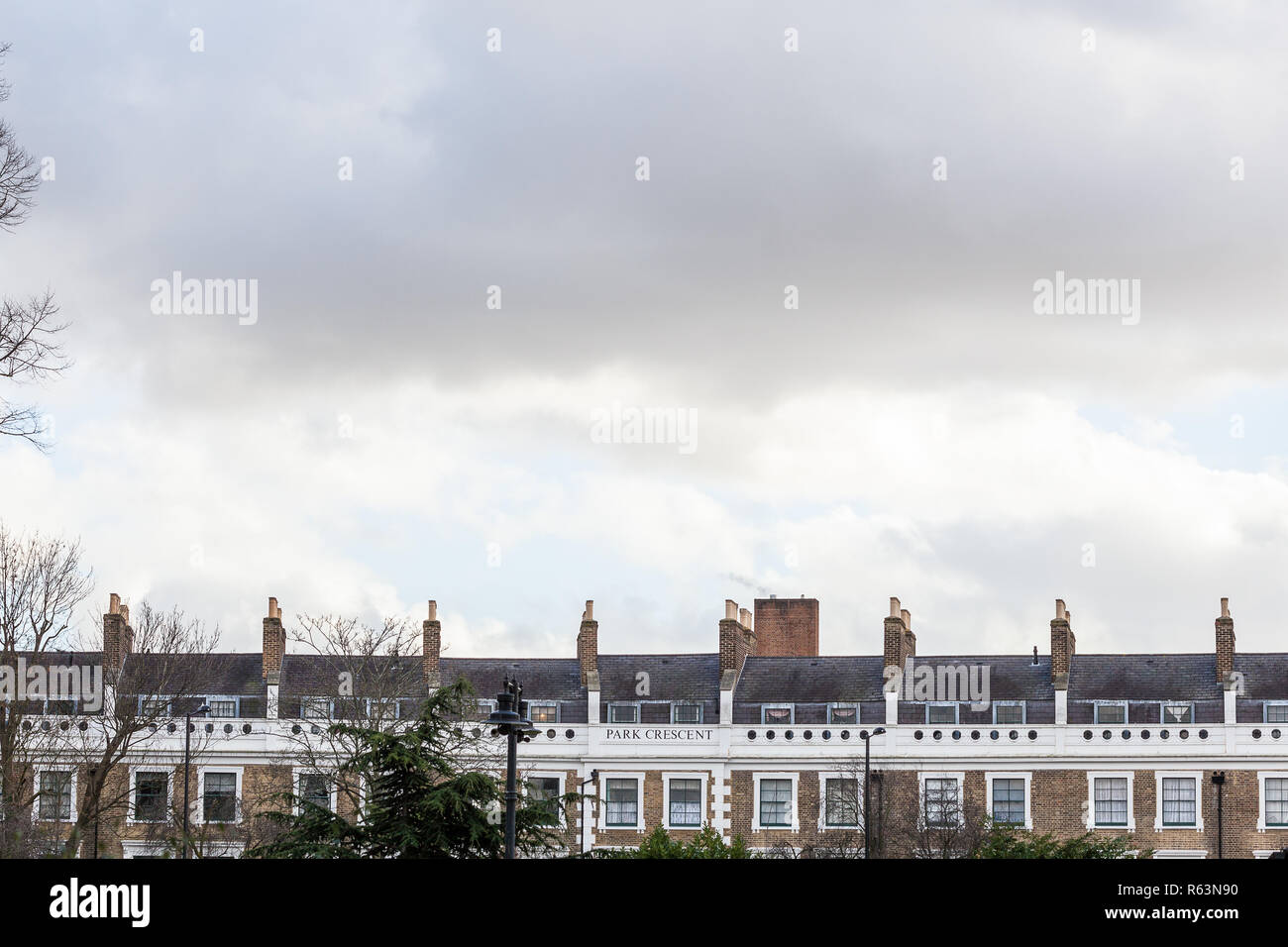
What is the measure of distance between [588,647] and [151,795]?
19.0 meters

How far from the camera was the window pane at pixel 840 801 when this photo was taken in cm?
7194

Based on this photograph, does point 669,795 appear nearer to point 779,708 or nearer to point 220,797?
point 779,708

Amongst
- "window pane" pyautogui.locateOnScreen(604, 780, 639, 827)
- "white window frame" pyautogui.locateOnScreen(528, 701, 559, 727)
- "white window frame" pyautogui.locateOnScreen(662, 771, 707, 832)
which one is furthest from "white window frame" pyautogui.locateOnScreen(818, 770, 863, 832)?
"white window frame" pyautogui.locateOnScreen(528, 701, 559, 727)

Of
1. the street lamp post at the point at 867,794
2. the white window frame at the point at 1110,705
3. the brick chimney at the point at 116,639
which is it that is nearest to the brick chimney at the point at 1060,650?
the white window frame at the point at 1110,705

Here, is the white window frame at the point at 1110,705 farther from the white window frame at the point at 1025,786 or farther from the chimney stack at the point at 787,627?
the chimney stack at the point at 787,627

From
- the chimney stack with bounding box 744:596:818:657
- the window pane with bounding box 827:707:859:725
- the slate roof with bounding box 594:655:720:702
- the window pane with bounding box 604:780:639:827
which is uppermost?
the chimney stack with bounding box 744:596:818:657

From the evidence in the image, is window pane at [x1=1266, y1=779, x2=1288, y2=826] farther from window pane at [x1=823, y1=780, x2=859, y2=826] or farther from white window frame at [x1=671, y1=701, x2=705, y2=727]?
white window frame at [x1=671, y1=701, x2=705, y2=727]

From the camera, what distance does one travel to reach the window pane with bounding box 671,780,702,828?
2943 inches

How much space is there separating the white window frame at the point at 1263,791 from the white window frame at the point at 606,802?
80.3 feet

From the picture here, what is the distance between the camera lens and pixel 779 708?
7581 cm

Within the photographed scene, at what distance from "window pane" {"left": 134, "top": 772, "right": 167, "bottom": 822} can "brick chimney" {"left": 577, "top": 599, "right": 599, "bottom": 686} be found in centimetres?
1794

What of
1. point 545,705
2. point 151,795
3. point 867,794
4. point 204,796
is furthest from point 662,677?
point 151,795
